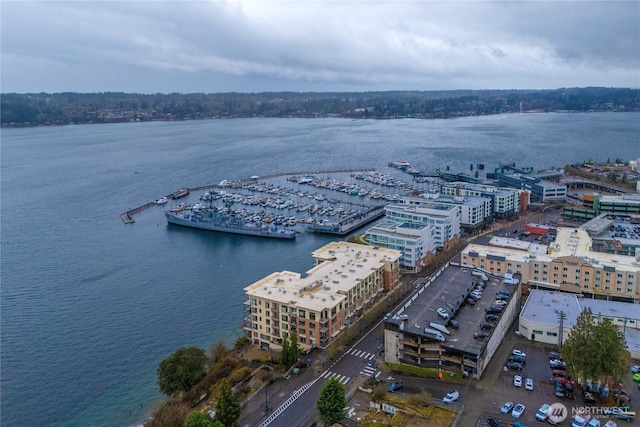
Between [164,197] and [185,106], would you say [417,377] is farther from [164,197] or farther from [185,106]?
[185,106]

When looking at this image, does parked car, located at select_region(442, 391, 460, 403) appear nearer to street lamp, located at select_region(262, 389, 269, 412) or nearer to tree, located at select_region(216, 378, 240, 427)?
street lamp, located at select_region(262, 389, 269, 412)

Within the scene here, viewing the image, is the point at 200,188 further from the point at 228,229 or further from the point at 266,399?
the point at 266,399

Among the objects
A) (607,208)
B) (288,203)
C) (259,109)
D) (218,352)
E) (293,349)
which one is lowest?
(218,352)

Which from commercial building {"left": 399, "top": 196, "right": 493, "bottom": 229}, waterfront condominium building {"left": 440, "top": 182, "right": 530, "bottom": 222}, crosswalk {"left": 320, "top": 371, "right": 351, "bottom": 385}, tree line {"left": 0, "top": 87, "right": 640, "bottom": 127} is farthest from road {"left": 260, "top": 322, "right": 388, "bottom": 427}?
tree line {"left": 0, "top": 87, "right": 640, "bottom": 127}

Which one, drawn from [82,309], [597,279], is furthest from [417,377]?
[82,309]

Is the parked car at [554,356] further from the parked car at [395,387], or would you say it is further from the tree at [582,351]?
the parked car at [395,387]

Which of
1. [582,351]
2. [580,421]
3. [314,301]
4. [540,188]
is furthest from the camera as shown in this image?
[540,188]

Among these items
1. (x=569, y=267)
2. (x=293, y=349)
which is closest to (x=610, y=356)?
(x=569, y=267)
